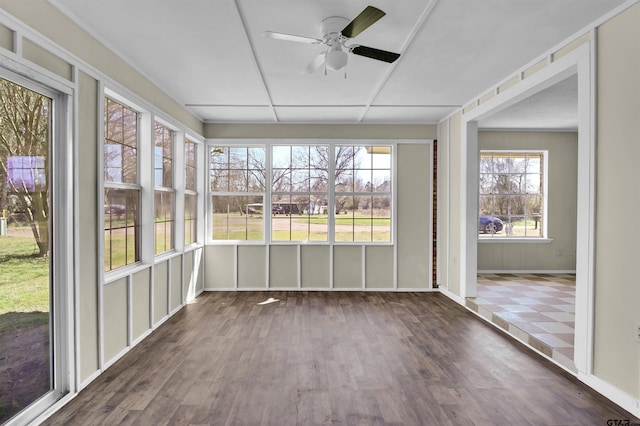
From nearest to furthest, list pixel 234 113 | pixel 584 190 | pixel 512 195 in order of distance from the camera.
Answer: pixel 584 190, pixel 234 113, pixel 512 195

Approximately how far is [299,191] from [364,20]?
3847 mm

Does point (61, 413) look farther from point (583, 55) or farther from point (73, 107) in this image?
point (583, 55)

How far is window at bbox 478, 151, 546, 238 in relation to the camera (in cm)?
688

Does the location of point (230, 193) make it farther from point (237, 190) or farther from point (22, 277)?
point (22, 277)

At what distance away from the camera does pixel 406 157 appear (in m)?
5.95

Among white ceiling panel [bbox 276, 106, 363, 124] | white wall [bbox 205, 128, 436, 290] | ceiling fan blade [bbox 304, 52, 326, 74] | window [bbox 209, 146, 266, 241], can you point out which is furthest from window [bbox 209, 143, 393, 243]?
ceiling fan blade [bbox 304, 52, 326, 74]

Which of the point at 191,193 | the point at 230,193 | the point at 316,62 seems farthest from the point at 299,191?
the point at 316,62

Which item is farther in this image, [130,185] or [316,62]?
[130,185]

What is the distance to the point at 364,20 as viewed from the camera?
2305mm

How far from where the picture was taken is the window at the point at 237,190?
19.6ft

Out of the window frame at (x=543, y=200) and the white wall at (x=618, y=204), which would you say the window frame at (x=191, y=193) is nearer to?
the white wall at (x=618, y=204)

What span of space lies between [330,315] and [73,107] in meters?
3.42

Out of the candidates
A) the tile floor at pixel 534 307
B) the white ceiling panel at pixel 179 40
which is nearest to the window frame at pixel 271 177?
the white ceiling panel at pixel 179 40

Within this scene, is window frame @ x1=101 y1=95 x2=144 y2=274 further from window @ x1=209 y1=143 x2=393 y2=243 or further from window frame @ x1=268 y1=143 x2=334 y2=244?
window frame @ x1=268 y1=143 x2=334 y2=244
